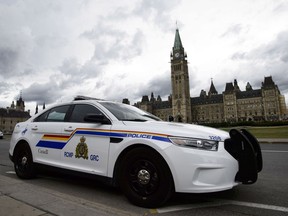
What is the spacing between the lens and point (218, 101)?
15100cm

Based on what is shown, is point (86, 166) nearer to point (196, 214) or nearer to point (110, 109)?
point (110, 109)

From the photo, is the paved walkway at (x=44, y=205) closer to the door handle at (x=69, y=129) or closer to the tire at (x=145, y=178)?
the tire at (x=145, y=178)

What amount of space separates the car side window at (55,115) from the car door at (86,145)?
360 millimetres

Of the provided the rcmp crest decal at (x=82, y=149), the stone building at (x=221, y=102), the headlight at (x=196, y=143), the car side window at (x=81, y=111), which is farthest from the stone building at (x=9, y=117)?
the headlight at (x=196, y=143)

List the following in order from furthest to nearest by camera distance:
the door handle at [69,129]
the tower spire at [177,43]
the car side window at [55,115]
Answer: the tower spire at [177,43], the car side window at [55,115], the door handle at [69,129]

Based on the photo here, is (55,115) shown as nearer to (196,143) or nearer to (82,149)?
(82,149)

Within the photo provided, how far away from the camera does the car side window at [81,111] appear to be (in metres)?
4.46

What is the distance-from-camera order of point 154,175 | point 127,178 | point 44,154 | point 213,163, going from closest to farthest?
1. point 213,163
2. point 154,175
3. point 127,178
4. point 44,154

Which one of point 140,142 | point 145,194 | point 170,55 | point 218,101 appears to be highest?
point 170,55

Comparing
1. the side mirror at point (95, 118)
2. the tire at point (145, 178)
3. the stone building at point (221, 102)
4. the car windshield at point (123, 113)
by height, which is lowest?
the tire at point (145, 178)

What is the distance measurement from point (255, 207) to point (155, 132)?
1759 millimetres

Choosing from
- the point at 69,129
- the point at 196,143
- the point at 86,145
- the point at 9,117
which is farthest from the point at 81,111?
the point at 9,117

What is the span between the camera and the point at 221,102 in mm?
149375

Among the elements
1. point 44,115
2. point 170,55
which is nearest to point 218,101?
point 170,55
